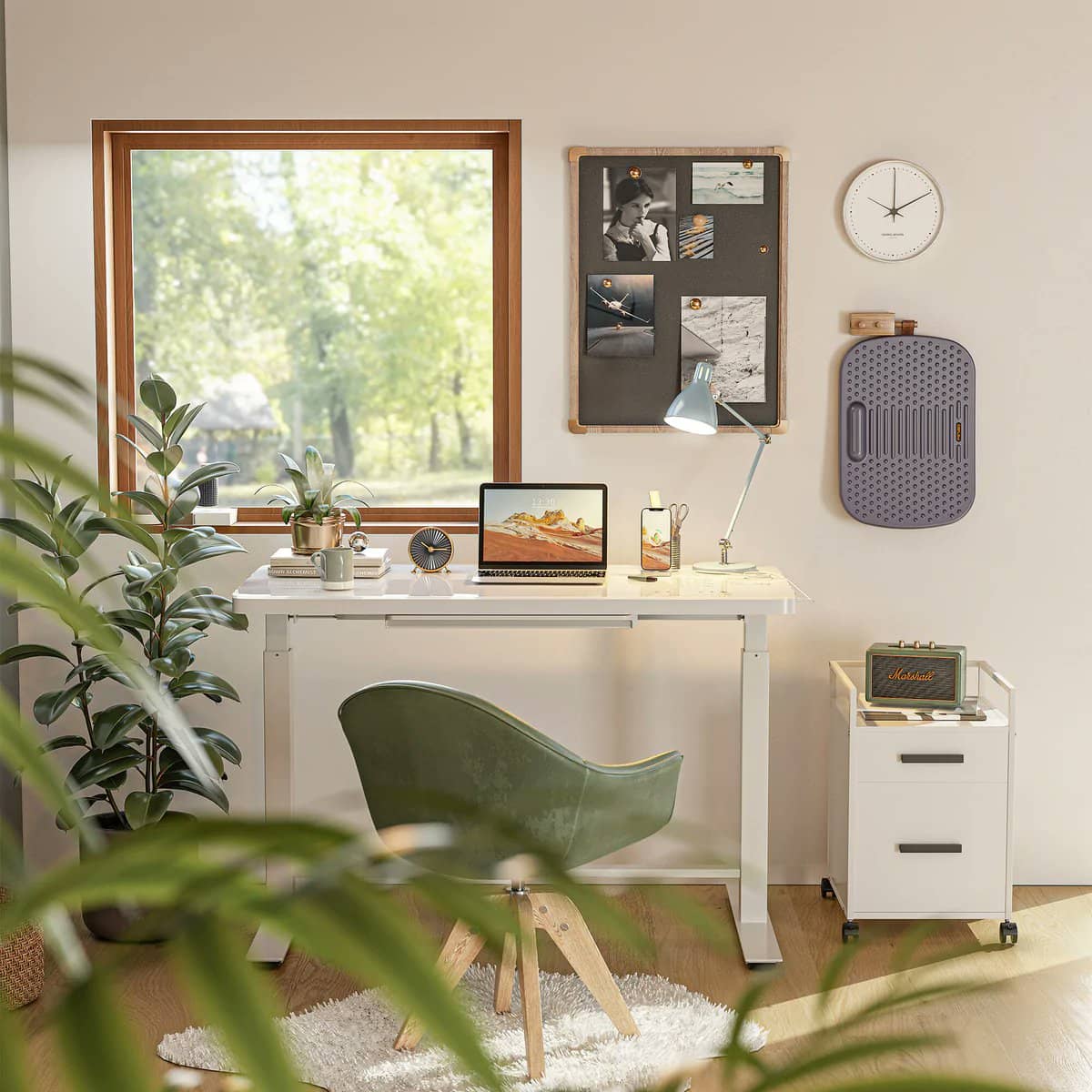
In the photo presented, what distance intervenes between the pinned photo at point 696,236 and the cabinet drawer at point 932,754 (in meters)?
1.33

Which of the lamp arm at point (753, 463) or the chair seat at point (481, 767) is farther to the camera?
the lamp arm at point (753, 463)

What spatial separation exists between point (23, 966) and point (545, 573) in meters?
1.48

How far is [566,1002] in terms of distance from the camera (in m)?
2.65

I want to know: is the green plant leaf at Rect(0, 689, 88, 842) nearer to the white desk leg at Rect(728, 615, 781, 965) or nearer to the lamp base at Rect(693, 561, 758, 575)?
the white desk leg at Rect(728, 615, 781, 965)

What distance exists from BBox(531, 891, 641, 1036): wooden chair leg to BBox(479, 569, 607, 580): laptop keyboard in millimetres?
840

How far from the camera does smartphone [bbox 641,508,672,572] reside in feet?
10.2

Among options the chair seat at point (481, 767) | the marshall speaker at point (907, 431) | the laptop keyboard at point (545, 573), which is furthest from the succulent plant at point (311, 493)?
the marshall speaker at point (907, 431)

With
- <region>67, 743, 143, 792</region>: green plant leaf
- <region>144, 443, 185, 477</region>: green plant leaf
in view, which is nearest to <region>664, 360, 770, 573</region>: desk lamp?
<region>144, 443, 185, 477</region>: green plant leaf

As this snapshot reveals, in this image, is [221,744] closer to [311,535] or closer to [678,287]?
[311,535]

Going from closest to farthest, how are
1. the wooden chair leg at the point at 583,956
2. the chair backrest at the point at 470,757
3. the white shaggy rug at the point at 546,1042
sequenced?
the chair backrest at the point at 470,757 < the white shaggy rug at the point at 546,1042 < the wooden chair leg at the point at 583,956

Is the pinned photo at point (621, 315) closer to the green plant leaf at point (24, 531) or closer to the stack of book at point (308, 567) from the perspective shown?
the stack of book at point (308, 567)

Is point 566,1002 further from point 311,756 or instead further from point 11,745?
point 11,745

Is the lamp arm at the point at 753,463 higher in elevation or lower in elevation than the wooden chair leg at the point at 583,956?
higher

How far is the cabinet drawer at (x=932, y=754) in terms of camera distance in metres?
2.94
